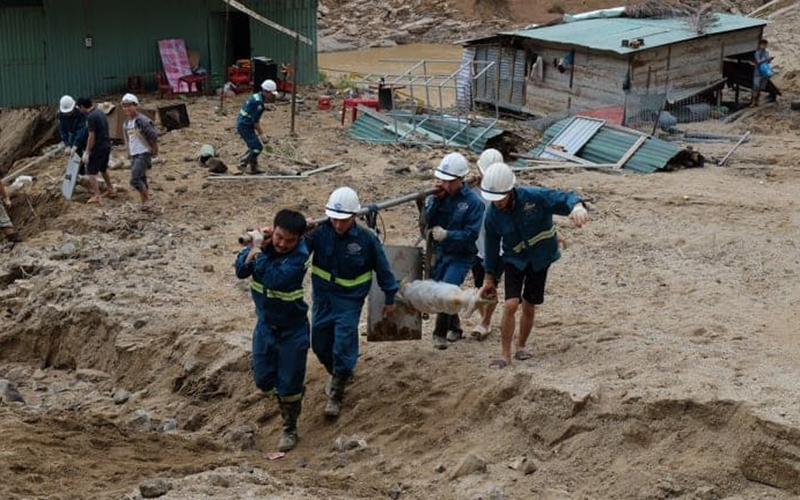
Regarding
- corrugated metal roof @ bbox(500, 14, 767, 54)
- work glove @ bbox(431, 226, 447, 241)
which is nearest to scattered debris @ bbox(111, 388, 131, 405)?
work glove @ bbox(431, 226, 447, 241)

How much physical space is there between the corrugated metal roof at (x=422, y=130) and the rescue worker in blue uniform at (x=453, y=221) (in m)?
9.89

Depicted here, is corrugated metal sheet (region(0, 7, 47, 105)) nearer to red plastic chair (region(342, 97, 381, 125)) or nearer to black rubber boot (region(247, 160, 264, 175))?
red plastic chair (region(342, 97, 381, 125))

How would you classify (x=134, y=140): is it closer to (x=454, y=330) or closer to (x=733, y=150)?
(x=454, y=330)

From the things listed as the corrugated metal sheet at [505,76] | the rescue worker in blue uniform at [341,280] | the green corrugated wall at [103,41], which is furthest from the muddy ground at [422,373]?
the corrugated metal sheet at [505,76]

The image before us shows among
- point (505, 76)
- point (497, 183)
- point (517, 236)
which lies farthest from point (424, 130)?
point (497, 183)

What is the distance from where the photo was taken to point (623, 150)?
60.7 feet

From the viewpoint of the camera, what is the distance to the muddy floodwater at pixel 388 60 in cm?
3562

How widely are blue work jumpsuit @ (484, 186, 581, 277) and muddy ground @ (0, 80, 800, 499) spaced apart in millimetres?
802

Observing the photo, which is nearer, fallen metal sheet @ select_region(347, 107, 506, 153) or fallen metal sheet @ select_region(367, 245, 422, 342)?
fallen metal sheet @ select_region(367, 245, 422, 342)

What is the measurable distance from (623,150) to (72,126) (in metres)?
8.43

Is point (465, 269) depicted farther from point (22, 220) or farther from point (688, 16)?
point (688, 16)

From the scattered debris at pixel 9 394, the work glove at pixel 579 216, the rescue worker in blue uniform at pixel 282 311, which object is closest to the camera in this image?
the rescue worker in blue uniform at pixel 282 311

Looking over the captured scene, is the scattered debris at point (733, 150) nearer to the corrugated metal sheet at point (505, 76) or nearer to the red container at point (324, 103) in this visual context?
the corrugated metal sheet at point (505, 76)

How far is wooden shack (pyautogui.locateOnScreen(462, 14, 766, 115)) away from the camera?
23.0 metres
